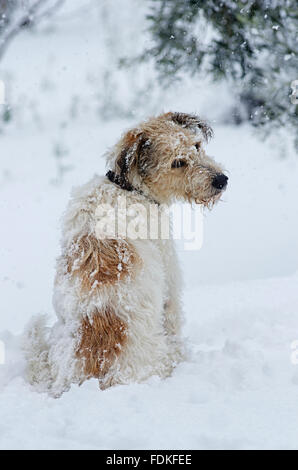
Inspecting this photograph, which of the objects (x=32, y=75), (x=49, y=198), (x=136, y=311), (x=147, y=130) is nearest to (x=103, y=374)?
(x=136, y=311)

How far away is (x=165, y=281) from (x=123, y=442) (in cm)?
107

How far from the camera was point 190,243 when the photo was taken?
6129 millimetres

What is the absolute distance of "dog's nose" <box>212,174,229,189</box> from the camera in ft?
9.39

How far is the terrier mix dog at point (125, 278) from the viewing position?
252cm

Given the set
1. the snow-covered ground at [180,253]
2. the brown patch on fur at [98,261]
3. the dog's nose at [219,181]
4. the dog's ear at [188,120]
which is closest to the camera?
the snow-covered ground at [180,253]

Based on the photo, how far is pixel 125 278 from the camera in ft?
8.38

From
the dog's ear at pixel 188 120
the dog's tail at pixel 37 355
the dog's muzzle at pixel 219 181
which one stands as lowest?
the dog's tail at pixel 37 355

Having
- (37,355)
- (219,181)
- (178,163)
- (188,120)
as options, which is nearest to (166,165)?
(178,163)

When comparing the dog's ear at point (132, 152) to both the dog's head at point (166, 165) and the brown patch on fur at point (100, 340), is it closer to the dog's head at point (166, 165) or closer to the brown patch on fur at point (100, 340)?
the dog's head at point (166, 165)

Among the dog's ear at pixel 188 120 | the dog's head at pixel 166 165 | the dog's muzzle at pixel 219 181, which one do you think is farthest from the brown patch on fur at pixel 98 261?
the dog's ear at pixel 188 120

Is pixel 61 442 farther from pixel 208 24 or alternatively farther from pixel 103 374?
pixel 208 24

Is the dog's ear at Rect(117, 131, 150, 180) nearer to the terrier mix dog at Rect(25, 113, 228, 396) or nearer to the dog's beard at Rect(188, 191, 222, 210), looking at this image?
the terrier mix dog at Rect(25, 113, 228, 396)

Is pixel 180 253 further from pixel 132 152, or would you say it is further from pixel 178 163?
pixel 132 152

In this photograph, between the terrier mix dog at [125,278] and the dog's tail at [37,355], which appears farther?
the dog's tail at [37,355]
